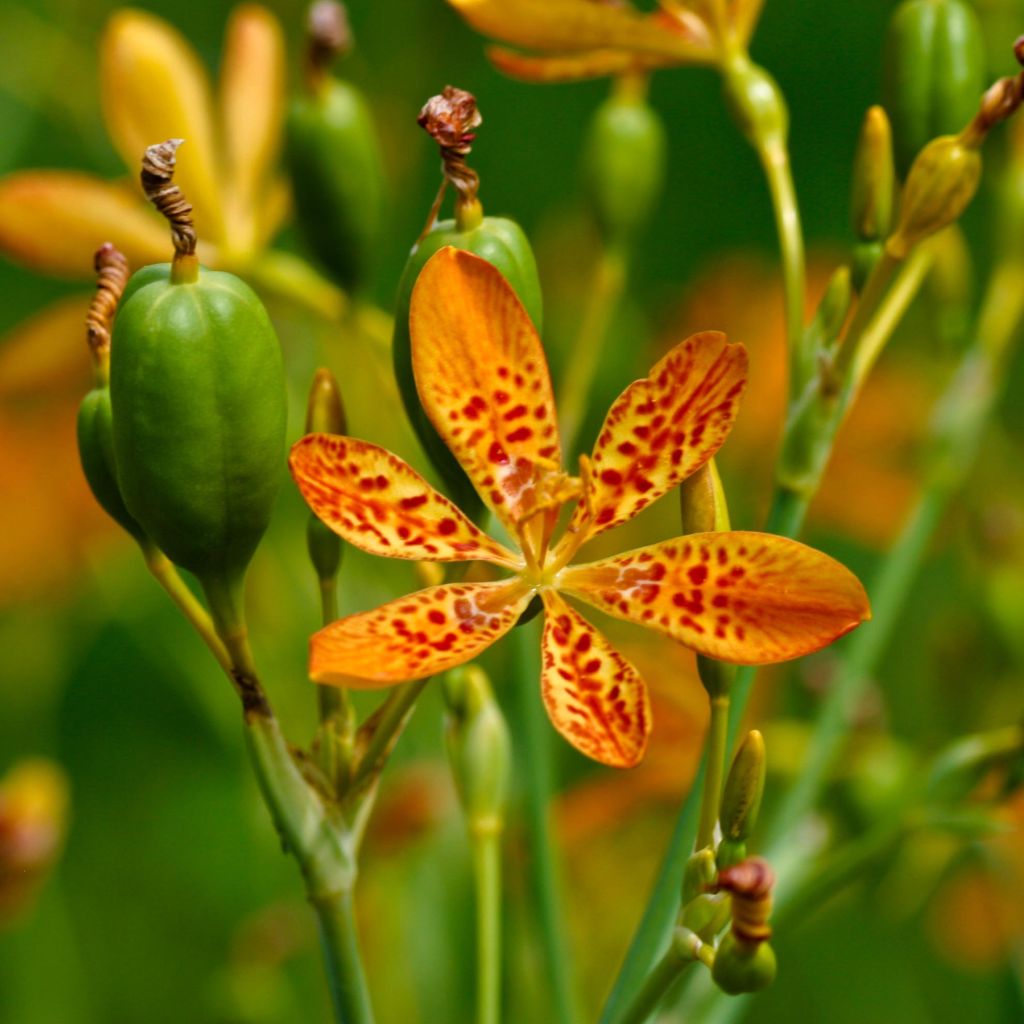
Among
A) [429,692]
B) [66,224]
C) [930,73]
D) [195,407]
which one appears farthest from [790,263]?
[429,692]

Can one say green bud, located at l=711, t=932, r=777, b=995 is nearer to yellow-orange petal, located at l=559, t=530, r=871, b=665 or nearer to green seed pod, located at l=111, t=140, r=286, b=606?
yellow-orange petal, located at l=559, t=530, r=871, b=665

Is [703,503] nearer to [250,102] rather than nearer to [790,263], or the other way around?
[790,263]

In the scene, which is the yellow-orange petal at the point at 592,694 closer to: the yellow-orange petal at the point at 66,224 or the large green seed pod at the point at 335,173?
the large green seed pod at the point at 335,173

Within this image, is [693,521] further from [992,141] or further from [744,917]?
→ [992,141]

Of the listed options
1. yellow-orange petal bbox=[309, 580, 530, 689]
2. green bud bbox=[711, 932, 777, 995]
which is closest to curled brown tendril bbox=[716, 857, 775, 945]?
green bud bbox=[711, 932, 777, 995]

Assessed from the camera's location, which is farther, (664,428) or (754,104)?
(754,104)

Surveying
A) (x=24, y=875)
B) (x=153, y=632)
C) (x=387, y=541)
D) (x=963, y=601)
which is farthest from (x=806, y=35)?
(x=387, y=541)

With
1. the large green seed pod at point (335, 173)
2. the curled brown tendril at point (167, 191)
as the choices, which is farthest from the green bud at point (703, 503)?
the large green seed pod at point (335, 173)
